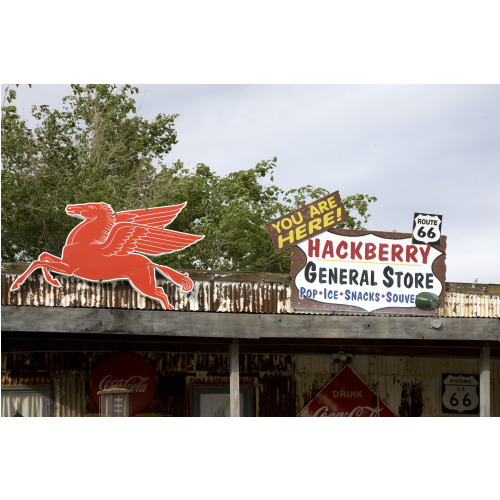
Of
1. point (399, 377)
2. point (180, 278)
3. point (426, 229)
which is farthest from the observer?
point (399, 377)

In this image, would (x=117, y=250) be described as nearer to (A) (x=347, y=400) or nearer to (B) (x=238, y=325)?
(B) (x=238, y=325)

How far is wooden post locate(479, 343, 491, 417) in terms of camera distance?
17.3 metres

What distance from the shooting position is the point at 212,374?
19516mm

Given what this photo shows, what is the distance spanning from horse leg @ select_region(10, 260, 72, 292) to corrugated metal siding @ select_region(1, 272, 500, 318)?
138 mm

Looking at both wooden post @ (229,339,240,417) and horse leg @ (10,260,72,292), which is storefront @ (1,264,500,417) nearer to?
wooden post @ (229,339,240,417)

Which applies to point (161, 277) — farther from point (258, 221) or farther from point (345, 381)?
point (258, 221)

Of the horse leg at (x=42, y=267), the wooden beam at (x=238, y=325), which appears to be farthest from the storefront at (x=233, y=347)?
the horse leg at (x=42, y=267)

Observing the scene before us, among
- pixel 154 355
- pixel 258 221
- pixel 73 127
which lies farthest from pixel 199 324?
pixel 73 127

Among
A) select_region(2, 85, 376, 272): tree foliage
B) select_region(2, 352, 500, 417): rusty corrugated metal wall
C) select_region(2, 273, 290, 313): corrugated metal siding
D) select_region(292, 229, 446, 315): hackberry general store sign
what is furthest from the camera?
select_region(2, 85, 376, 272): tree foliage

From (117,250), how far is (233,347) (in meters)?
3.19

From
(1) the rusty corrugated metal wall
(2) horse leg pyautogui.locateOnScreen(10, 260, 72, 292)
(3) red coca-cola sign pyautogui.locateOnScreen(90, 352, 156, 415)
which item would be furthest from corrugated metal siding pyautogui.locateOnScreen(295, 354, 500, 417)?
(2) horse leg pyautogui.locateOnScreen(10, 260, 72, 292)

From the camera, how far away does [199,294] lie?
56.9ft

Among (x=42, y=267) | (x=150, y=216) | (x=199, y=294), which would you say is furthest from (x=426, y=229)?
(x=42, y=267)

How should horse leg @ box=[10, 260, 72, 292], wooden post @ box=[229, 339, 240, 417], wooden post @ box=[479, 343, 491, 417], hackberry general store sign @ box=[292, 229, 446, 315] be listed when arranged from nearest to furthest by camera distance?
wooden post @ box=[229, 339, 240, 417] < horse leg @ box=[10, 260, 72, 292] < wooden post @ box=[479, 343, 491, 417] < hackberry general store sign @ box=[292, 229, 446, 315]
